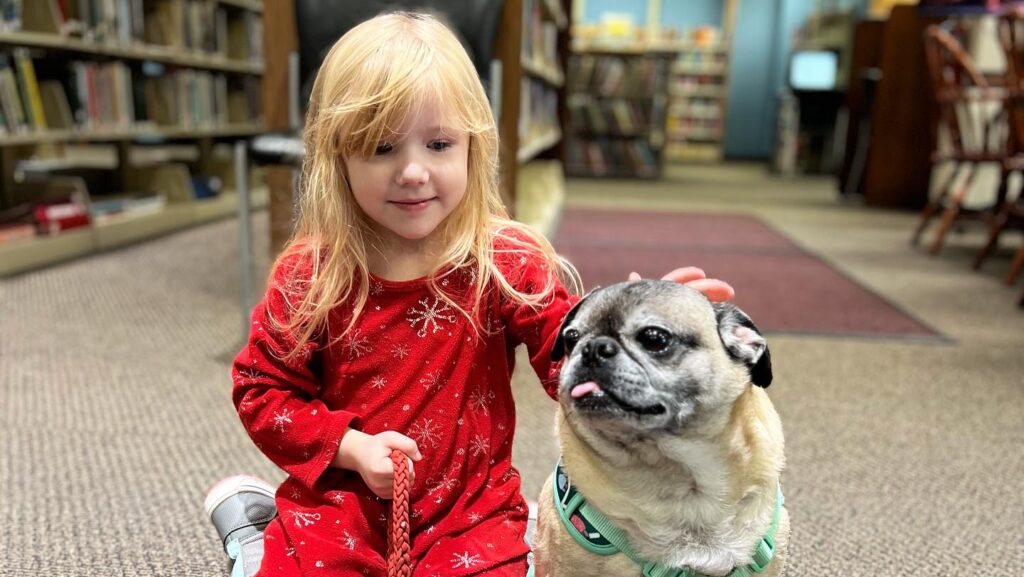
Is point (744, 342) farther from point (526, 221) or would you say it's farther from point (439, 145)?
point (526, 221)

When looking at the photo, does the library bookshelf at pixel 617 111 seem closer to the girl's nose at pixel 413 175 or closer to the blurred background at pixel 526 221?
the blurred background at pixel 526 221

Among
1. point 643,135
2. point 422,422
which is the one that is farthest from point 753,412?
point 643,135

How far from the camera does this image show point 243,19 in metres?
4.96

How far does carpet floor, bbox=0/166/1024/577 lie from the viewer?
1168 millimetres

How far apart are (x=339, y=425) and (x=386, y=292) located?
15 cm

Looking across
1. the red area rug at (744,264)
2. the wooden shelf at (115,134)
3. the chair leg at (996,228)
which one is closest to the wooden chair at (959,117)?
the chair leg at (996,228)

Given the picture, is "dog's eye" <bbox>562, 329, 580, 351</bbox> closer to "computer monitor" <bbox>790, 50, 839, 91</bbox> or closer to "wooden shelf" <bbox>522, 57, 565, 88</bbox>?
"wooden shelf" <bbox>522, 57, 565, 88</bbox>

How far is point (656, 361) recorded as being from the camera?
0.63 meters

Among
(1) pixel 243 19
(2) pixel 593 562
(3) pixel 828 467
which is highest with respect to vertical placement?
(1) pixel 243 19

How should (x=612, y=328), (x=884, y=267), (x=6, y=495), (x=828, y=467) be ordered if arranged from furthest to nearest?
(x=884, y=267)
(x=828, y=467)
(x=6, y=495)
(x=612, y=328)

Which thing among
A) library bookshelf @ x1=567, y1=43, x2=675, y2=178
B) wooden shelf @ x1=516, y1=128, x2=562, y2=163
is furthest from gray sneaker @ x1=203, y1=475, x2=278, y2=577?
library bookshelf @ x1=567, y1=43, x2=675, y2=178

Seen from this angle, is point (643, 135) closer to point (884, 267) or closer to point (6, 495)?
point (884, 267)

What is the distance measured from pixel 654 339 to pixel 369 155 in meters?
0.37

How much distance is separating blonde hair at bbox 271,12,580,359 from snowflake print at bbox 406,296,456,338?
1cm
